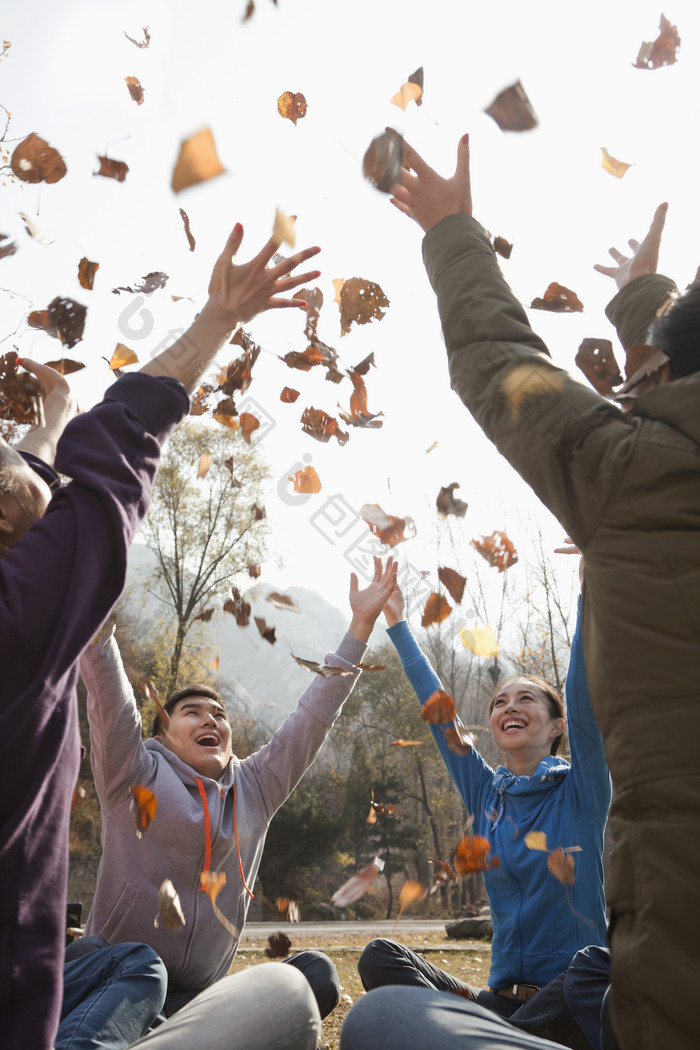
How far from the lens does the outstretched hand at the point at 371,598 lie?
296 centimetres

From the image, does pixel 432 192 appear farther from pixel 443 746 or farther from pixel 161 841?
pixel 443 746

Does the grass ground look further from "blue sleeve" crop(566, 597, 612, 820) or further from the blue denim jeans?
the blue denim jeans

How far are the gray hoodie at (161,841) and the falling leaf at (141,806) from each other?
0.06 feet

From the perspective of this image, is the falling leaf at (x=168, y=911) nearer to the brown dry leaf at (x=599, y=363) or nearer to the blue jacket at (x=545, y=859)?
the blue jacket at (x=545, y=859)

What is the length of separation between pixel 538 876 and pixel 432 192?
2.24 m

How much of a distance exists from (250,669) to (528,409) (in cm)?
19127

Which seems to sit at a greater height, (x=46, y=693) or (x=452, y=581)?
(x=452, y=581)

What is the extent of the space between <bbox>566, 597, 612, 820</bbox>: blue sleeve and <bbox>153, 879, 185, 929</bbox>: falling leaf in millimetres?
1374

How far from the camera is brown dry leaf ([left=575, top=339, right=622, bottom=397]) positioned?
2570mm

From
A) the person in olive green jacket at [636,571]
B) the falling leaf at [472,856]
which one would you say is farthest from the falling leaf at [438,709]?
the person in olive green jacket at [636,571]

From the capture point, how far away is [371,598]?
119 inches

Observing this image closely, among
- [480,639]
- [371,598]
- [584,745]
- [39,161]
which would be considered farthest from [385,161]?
[480,639]

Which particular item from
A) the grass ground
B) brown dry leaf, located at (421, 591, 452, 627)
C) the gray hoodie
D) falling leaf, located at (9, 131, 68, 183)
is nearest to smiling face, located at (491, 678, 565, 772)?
brown dry leaf, located at (421, 591, 452, 627)

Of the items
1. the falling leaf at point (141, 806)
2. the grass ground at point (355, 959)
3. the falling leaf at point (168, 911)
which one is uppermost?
the falling leaf at point (141, 806)
